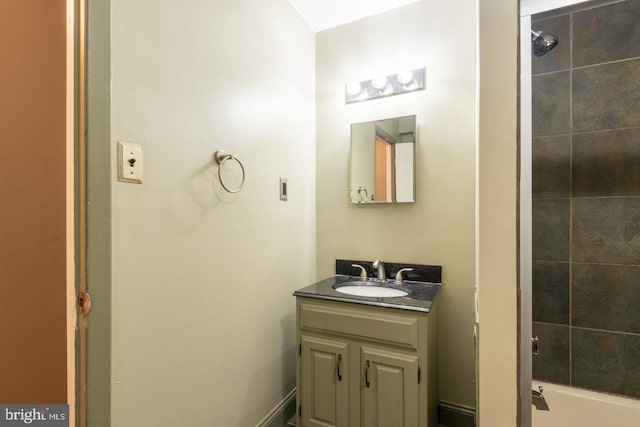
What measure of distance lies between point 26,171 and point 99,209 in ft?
0.97

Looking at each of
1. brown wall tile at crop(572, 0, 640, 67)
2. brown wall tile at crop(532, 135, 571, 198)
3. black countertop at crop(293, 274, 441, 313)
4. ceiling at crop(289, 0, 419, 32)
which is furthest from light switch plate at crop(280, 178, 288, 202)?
brown wall tile at crop(572, 0, 640, 67)

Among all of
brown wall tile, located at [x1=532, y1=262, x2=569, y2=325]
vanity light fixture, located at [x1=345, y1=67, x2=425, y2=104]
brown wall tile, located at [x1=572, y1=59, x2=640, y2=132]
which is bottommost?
brown wall tile, located at [x1=532, y1=262, x2=569, y2=325]

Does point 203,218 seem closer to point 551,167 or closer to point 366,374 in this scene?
point 366,374

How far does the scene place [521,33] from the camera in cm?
73

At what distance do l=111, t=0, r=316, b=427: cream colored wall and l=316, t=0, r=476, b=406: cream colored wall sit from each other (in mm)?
304

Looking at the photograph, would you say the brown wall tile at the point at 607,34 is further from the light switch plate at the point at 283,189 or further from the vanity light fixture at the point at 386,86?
the light switch plate at the point at 283,189

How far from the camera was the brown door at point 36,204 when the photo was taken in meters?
0.79

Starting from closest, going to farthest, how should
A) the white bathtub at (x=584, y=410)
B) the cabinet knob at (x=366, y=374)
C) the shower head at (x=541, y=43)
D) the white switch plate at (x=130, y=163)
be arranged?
1. the white switch plate at (x=130, y=163)
2. the shower head at (x=541, y=43)
3. the cabinet knob at (x=366, y=374)
4. the white bathtub at (x=584, y=410)

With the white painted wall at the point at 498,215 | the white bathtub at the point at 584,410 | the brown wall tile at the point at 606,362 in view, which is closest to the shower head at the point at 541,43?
the white painted wall at the point at 498,215

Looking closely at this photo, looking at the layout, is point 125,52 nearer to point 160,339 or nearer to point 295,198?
point 160,339

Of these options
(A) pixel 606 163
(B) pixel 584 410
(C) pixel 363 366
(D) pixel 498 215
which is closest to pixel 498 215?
(D) pixel 498 215

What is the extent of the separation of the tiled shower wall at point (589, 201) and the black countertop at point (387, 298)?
0.72 meters

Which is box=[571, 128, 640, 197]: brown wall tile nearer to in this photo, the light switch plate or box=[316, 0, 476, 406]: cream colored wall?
box=[316, 0, 476, 406]: cream colored wall

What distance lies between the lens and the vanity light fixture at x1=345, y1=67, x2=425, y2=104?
5.63 ft
